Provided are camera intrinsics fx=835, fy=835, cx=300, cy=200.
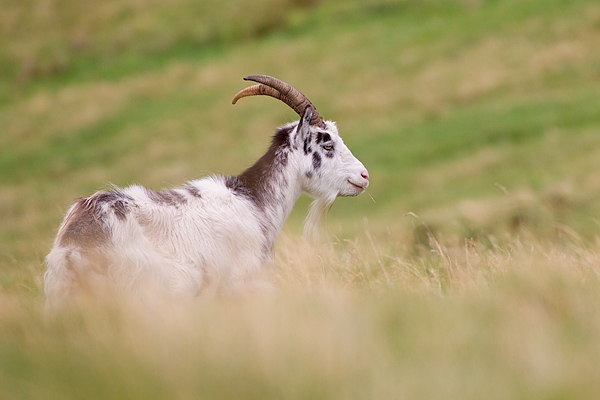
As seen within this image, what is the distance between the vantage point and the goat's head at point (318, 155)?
8.34 metres

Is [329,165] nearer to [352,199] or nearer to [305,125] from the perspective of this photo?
[305,125]

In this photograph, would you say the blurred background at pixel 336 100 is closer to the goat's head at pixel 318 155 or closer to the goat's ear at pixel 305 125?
the goat's head at pixel 318 155

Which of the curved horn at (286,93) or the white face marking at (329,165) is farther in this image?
the white face marking at (329,165)

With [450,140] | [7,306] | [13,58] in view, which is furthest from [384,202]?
[13,58]

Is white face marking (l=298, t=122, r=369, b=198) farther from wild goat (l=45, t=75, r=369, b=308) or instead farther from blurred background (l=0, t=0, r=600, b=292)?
blurred background (l=0, t=0, r=600, b=292)

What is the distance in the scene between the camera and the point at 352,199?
81.1 feet

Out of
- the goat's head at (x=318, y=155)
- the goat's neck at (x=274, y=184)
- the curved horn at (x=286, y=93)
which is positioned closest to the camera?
the goat's neck at (x=274, y=184)

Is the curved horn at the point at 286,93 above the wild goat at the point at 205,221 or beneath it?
above

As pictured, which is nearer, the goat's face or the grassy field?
the grassy field

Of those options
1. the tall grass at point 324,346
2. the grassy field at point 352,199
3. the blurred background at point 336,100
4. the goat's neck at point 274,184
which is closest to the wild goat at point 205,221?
the goat's neck at point 274,184

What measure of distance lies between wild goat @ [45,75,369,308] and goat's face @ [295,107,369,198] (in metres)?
0.01

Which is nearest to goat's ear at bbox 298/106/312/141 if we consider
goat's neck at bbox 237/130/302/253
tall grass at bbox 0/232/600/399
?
goat's neck at bbox 237/130/302/253

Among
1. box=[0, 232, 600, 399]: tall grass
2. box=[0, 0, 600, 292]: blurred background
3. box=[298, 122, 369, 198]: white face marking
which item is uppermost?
box=[0, 0, 600, 292]: blurred background

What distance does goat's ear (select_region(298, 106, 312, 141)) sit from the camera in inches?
324
